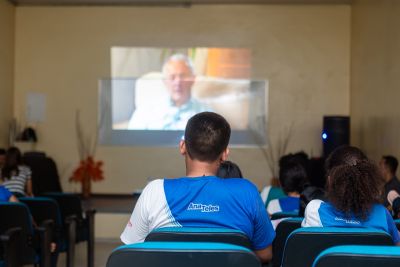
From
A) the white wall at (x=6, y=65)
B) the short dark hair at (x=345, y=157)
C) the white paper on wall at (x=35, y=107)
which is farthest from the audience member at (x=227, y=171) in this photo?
the white paper on wall at (x=35, y=107)

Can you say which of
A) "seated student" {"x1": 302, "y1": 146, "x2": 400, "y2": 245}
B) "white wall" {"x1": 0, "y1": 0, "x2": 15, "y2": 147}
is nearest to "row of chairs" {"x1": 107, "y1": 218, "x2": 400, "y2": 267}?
"seated student" {"x1": 302, "y1": 146, "x2": 400, "y2": 245}

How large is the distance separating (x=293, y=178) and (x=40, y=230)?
1720mm

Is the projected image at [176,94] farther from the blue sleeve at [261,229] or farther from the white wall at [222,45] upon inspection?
the blue sleeve at [261,229]

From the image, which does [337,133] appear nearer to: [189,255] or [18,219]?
[18,219]

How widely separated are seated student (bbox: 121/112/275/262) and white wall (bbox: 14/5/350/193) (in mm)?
6860

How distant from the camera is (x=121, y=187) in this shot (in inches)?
359

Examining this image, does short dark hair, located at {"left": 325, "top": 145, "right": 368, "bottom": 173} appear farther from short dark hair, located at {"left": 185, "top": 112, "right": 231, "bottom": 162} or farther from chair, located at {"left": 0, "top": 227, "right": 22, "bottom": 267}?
chair, located at {"left": 0, "top": 227, "right": 22, "bottom": 267}

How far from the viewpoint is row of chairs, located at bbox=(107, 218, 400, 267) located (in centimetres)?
171

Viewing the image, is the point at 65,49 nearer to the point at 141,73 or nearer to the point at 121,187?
the point at 141,73

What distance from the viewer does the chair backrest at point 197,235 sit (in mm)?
1981

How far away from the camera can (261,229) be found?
2182 millimetres

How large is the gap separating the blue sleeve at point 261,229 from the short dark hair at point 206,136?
8.5 inches

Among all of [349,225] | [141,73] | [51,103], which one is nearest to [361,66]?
A: [141,73]

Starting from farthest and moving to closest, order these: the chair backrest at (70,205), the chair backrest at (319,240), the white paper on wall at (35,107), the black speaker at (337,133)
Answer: the white paper on wall at (35,107) < the black speaker at (337,133) < the chair backrest at (70,205) < the chair backrest at (319,240)
